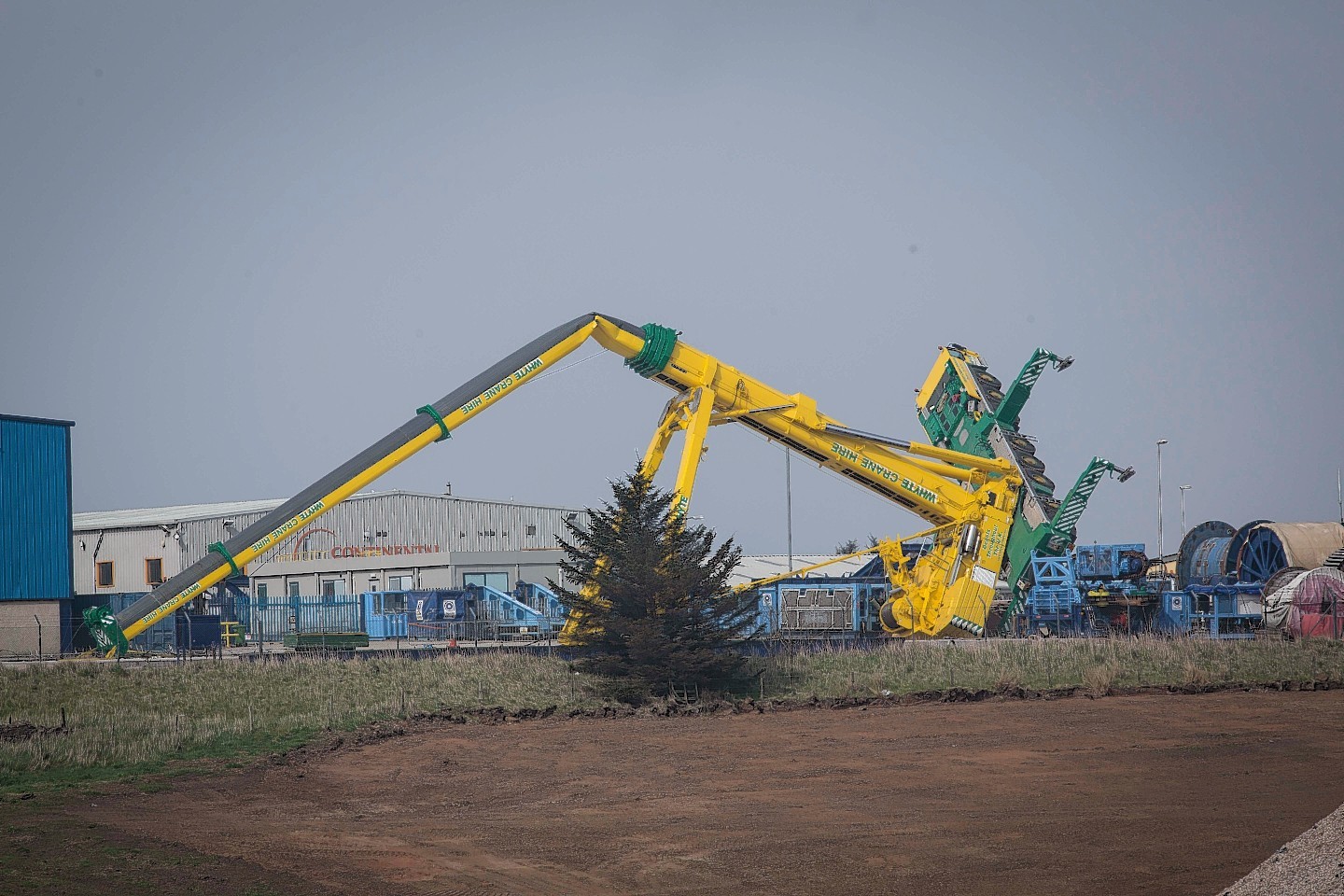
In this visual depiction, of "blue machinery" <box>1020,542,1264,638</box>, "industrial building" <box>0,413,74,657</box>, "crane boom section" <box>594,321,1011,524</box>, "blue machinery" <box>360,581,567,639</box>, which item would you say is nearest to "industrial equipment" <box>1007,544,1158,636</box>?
"blue machinery" <box>1020,542,1264,638</box>

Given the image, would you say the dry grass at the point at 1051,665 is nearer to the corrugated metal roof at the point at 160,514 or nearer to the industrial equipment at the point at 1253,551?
the industrial equipment at the point at 1253,551

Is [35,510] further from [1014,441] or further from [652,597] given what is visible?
[1014,441]

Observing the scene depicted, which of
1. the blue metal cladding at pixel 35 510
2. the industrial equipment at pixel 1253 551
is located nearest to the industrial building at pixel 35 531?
the blue metal cladding at pixel 35 510

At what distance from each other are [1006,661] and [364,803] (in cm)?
1568

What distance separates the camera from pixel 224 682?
27344 mm

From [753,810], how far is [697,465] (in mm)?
13932

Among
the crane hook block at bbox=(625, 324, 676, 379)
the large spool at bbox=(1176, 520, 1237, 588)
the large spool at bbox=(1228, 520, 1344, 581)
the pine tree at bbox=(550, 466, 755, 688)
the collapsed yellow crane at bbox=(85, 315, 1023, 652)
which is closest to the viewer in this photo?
the pine tree at bbox=(550, 466, 755, 688)

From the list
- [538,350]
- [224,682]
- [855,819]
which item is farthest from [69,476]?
[855,819]

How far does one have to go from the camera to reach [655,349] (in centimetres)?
2794

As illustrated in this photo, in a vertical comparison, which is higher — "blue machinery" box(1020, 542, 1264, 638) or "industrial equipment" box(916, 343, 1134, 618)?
"industrial equipment" box(916, 343, 1134, 618)

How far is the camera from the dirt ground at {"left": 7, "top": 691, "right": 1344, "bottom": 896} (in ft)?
36.4

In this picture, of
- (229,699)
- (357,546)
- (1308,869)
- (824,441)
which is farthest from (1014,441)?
(357,546)

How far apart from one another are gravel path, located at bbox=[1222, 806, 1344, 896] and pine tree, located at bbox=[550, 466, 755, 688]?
16.1m

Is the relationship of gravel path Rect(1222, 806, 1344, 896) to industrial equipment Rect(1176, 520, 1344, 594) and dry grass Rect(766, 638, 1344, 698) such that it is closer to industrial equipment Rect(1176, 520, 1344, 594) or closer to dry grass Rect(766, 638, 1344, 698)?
dry grass Rect(766, 638, 1344, 698)
